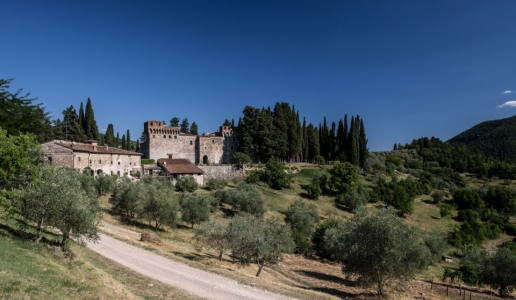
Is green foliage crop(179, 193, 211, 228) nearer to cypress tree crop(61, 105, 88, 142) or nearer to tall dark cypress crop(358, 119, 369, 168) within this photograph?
cypress tree crop(61, 105, 88, 142)

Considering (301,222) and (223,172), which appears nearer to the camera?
(301,222)

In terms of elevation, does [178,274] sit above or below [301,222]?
above

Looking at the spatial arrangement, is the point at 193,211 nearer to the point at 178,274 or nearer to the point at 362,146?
the point at 178,274

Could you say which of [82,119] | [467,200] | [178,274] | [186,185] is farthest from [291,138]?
[178,274]

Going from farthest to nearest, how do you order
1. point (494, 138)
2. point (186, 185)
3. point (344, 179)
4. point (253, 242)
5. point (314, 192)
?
point (494, 138)
point (344, 179)
point (314, 192)
point (186, 185)
point (253, 242)

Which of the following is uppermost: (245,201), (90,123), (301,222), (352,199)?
(90,123)

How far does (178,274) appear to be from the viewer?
56.1 ft

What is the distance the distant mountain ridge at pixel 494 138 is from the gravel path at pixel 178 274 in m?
142

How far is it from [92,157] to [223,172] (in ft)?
69.2

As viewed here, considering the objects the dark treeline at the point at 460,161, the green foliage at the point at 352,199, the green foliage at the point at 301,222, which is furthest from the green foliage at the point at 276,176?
the dark treeline at the point at 460,161

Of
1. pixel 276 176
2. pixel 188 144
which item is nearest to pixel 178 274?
pixel 276 176

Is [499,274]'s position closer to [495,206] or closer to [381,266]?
[381,266]

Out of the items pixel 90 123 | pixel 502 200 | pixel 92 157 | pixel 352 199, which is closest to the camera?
pixel 92 157

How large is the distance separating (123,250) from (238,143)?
49.6 meters
